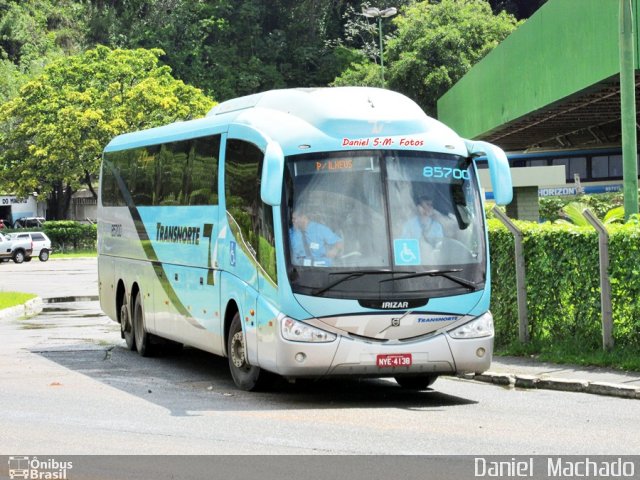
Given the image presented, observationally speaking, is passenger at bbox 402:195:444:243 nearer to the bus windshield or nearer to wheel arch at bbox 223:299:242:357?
the bus windshield

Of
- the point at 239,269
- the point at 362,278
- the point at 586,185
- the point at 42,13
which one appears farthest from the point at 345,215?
the point at 42,13

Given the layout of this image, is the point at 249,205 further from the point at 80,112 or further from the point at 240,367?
the point at 80,112

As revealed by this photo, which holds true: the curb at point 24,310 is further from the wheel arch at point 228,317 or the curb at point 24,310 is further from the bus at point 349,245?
the bus at point 349,245

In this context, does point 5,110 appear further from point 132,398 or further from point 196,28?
point 132,398

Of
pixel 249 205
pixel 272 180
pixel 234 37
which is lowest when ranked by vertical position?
pixel 249 205

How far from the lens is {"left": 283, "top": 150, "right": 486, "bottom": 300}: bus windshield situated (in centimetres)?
1276

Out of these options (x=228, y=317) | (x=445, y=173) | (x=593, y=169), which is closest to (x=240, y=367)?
(x=228, y=317)

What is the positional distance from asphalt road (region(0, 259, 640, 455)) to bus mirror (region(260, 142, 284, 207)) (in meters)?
2.12

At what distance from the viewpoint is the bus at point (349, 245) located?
12.7 meters

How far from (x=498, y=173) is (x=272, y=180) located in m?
2.53

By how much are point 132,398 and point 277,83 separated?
8130cm
